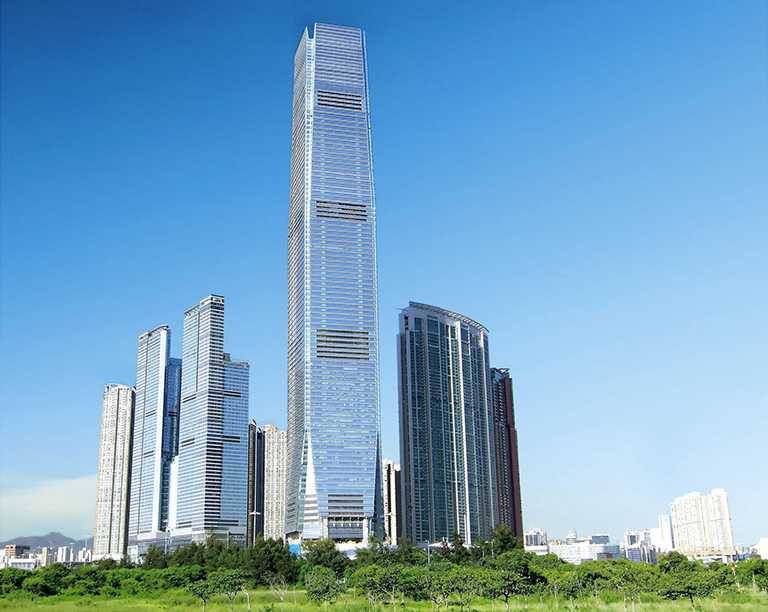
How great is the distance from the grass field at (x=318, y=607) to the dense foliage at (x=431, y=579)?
47.3 inches

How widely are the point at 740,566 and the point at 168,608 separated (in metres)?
75.5

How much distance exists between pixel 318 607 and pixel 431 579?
14.2m

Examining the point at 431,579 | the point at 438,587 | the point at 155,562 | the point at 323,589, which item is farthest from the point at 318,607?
the point at 155,562

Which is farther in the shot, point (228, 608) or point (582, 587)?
point (582, 587)

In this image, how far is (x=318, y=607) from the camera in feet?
317

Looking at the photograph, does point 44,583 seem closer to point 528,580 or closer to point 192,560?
point 192,560

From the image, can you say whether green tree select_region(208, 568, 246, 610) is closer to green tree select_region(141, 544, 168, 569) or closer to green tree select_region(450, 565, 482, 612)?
green tree select_region(450, 565, 482, 612)

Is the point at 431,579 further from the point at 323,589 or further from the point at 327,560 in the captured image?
the point at 327,560

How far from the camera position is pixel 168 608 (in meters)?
99.2

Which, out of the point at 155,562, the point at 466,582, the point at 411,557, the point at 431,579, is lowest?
the point at 155,562

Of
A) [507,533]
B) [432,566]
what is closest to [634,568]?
[432,566]

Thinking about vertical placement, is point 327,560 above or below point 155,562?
above

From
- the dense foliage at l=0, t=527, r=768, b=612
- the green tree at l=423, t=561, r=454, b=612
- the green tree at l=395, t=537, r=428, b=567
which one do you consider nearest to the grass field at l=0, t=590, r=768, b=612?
the dense foliage at l=0, t=527, r=768, b=612

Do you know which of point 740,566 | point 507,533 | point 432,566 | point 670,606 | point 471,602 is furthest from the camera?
point 507,533
